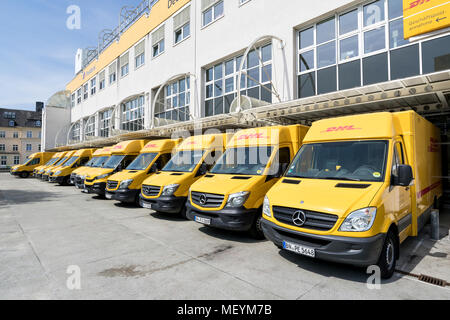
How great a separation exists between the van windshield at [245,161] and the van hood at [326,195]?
1611 millimetres

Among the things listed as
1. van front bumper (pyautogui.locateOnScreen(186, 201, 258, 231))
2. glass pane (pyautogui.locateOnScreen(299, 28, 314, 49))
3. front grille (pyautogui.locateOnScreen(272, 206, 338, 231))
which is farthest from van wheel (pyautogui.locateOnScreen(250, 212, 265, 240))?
glass pane (pyautogui.locateOnScreen(299, 28, 314, 49))

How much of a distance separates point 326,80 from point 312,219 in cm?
777

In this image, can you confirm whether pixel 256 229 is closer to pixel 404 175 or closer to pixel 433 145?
pixel 404 175

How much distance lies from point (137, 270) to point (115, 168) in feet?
27.0

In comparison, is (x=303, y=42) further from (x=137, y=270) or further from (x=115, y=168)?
(x=137, y=270)

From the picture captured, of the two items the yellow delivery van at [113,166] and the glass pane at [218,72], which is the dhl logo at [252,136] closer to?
the yellow delivery van at [113,166]

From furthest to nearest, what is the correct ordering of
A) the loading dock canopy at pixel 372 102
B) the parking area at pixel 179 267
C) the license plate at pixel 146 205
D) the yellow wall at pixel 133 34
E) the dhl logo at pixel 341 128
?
the yellow wall at pixel 133 34, the license plate at pixel 146 205, the loading dock canopy at pixel 372 102, the dhl logo at pixel 341 128, the parking area at pixel 179 267

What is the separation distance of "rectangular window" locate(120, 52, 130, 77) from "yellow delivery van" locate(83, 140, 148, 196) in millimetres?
14057

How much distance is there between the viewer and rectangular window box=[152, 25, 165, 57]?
19106 millimetres

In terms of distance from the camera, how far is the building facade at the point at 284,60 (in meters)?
7.48

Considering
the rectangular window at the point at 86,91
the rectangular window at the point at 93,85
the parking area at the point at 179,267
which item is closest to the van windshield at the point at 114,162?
the parking area at the point at 179,267

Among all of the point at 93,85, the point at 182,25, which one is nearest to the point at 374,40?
the point at 182,25

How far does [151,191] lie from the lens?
7738mm

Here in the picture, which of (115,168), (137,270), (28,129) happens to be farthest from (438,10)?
(28,129)
